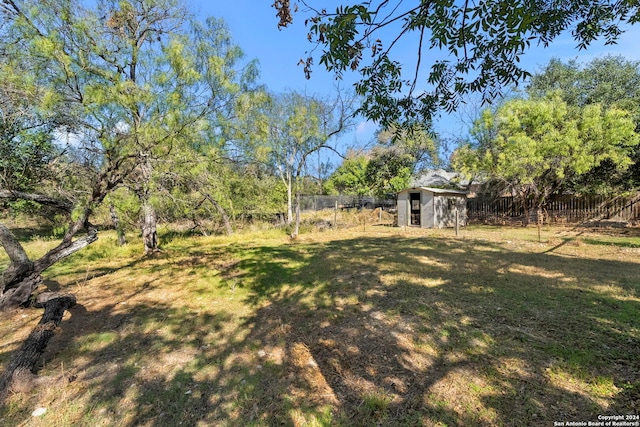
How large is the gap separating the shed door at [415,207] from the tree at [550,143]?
3.11 meters

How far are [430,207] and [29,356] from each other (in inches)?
588

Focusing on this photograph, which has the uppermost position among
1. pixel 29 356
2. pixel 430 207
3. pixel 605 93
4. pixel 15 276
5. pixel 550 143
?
pixel 605 93

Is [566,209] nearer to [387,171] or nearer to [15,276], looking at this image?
[387,171]

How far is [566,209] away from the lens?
48.3ft

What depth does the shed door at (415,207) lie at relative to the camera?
53.5 feet

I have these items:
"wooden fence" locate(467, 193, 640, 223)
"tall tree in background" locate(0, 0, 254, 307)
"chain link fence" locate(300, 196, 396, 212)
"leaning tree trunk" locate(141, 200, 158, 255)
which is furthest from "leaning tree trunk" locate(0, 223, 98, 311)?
"wooden fence" locate(467, 193, 640, 223)

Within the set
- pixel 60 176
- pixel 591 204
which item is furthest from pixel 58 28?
pixel 591 204

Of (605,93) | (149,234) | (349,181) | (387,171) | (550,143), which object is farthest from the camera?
(349,181)

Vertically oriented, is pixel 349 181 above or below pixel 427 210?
above

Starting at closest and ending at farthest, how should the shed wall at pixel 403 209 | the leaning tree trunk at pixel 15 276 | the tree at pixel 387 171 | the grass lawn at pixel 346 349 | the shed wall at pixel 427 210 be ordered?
1. the grass lawn at pixel 346 349
2. the leaning tree trunk at pixel 15 276
3. the shed wall at pixel 427 210
4. the shed wall at pixel 403 209
5. the tree at pixel 387 171

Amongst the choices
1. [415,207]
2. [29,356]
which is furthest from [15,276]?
[415,207]

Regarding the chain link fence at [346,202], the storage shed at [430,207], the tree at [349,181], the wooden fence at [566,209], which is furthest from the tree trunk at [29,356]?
the tree at [349,181]

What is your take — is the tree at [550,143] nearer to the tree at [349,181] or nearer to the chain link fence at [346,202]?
the chain link fence at [346,202]

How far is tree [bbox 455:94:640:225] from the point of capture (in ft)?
39.5
